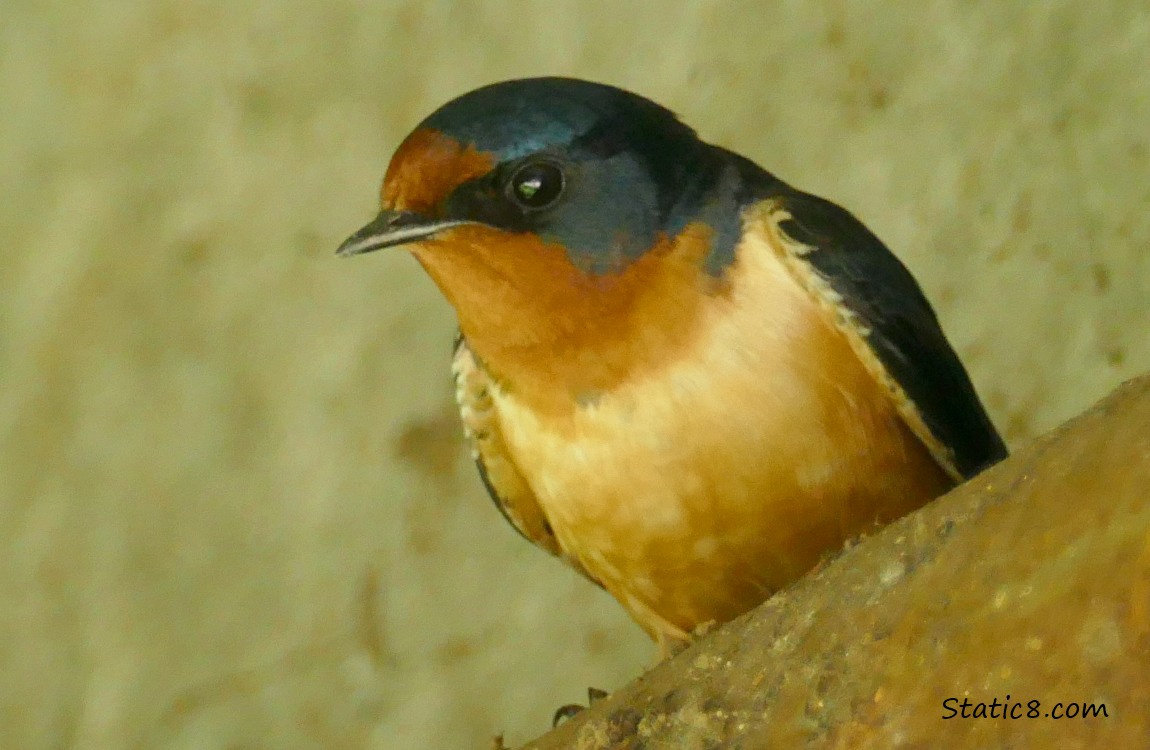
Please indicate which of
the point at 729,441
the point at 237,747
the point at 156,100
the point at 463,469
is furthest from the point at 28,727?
the point at 729,441

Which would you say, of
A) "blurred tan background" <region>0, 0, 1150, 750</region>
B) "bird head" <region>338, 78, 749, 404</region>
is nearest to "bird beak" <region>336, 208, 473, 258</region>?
"bird head" <region>338, 78, 749, 404</region>

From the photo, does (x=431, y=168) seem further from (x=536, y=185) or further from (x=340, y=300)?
(x=340, y=300)

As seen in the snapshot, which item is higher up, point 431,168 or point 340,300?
point 340,300

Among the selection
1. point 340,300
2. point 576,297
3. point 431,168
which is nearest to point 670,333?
point 576,297

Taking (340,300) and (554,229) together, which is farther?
(340,300)

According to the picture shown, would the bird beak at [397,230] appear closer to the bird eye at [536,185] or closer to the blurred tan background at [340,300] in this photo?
the bird eye at [536,185]

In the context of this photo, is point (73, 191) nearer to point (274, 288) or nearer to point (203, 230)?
point (203, 230)
